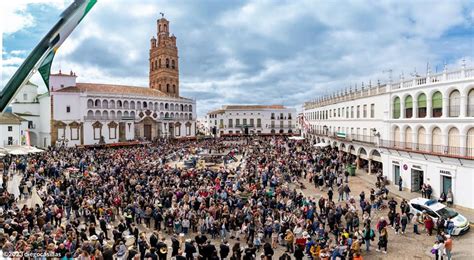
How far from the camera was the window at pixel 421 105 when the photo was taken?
72.7 ft

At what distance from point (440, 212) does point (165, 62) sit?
227 ft

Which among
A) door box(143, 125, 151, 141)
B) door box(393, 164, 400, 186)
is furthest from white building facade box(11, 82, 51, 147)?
door box(393, 164, 400, 186)

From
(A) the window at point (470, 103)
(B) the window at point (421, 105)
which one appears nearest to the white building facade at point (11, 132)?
(B) the window at point (421, 105)

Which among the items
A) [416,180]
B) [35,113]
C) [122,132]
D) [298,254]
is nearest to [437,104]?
[416,180]

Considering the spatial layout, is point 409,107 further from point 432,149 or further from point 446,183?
point 446,183

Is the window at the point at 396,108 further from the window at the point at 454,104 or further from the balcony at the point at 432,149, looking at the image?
the window at the point at 454,104

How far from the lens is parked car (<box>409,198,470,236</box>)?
13820 millimetres

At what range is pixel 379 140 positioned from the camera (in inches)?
1067

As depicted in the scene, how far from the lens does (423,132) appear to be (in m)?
22.1

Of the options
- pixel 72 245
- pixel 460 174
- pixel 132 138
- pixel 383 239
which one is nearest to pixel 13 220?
pixel 72 245

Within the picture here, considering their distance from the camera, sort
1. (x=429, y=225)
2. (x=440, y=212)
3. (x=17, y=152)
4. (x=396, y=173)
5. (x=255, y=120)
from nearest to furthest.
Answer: (x=429, y=225), (x=440, y=212), (x=396, y=173), (x=17, y=152), (x=255, y=120)

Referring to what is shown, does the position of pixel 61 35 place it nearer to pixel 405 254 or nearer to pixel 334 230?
pixel 334 230

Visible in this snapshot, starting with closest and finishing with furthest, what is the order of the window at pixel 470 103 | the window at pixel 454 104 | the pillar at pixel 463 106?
the window at pixel 470 103
the pillar at pixel 463 106
the window at pixel 454 104

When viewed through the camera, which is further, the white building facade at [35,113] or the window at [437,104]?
the white building facade at [35,113]
